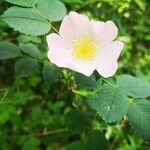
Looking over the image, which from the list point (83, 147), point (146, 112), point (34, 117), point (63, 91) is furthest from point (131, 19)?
point (146, 112)

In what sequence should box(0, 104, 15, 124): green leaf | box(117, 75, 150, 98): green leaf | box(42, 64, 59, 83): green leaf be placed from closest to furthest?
box(117, 75, 150, 98): green leaf
box(42, 64, 59, 83): green leaf
box(0, 104, 15, 124): green leaf

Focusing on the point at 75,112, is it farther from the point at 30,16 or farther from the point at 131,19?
the point at 131,19

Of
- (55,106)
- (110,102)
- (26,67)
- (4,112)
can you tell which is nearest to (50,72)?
(26,67)

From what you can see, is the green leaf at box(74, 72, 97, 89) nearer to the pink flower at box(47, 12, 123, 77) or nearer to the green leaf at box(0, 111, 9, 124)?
the pink flower at box(47, 12, 123, 77)

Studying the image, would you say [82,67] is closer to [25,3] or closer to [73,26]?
[73,26]

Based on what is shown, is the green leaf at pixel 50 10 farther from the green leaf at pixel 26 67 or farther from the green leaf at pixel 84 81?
the green leaf at pixel 26 67

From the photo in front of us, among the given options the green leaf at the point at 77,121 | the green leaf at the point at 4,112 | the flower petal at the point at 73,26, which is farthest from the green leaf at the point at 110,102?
the green leaf at the point at 4,112

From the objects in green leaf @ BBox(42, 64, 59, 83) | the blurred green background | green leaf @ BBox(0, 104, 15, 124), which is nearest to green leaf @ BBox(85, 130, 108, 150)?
the blurred green background
